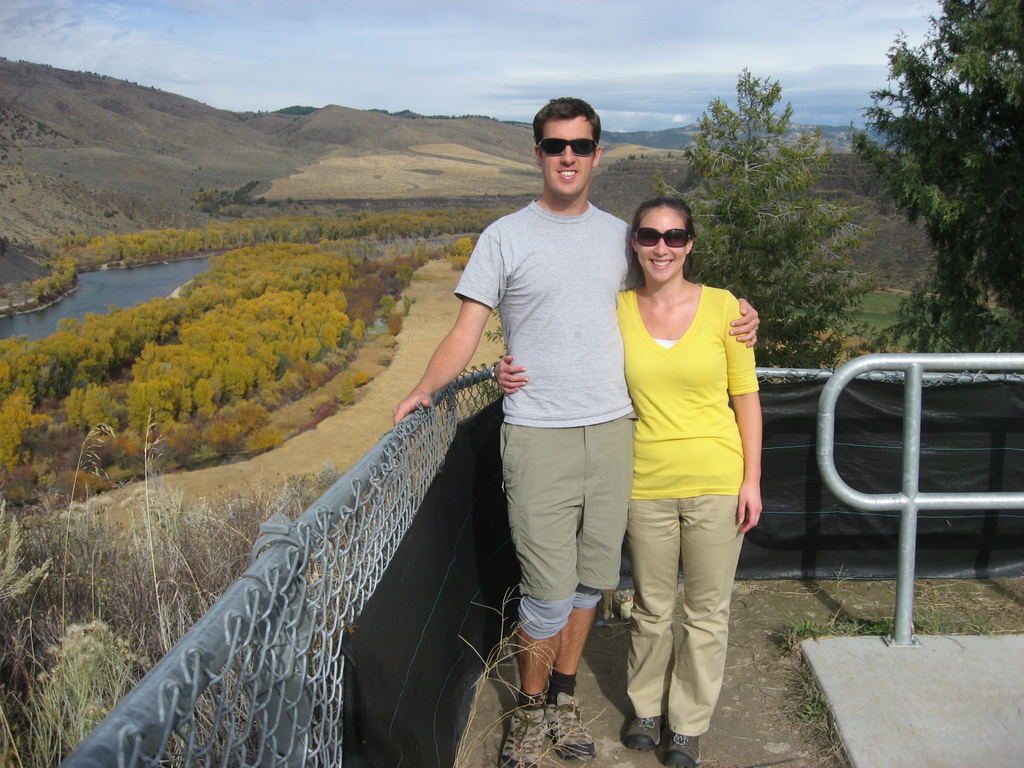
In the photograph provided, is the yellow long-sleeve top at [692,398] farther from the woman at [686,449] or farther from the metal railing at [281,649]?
→ the metal railing at [281,649]

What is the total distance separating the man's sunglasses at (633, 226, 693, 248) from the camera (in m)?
2.53

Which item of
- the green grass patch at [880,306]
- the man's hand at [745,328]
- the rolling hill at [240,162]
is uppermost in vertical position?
the rolling hill at [240,162]

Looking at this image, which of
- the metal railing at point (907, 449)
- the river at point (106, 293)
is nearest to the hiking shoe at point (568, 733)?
the metal railing at point (907, 449)

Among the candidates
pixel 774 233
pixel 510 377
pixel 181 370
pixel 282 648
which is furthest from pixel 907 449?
pixel 181 370

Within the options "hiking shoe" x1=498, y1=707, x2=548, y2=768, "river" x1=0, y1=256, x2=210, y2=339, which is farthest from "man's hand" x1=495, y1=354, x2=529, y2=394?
"river" x1=0, y1=256, x2=210, y2=339

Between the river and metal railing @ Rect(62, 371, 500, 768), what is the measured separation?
74.6ft

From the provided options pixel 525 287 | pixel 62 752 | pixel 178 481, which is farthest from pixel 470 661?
pixel 178 481

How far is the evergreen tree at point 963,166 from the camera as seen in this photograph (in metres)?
15.7

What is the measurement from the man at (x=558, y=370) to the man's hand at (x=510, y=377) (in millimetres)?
35

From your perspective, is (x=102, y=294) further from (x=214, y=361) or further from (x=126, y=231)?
(x=126, y=231)

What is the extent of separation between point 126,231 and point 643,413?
59581mm

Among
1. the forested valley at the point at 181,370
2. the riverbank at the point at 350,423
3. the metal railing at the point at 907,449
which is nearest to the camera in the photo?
the metal railing at the point at 907,449

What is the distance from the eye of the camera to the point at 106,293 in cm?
3091

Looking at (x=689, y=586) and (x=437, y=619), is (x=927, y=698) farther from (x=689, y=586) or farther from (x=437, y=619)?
(x=437, y=619)
